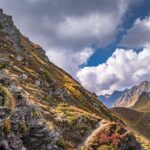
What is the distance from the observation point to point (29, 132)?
62.4 metres

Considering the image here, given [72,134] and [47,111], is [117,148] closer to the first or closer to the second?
[72,134]

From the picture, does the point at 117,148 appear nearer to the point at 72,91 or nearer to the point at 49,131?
the point at 49,131

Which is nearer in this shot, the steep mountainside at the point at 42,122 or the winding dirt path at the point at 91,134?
the steep mountainside at the point at 42,122

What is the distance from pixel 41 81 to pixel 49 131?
238 ft

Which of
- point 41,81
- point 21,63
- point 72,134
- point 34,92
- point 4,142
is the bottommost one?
point 4,142

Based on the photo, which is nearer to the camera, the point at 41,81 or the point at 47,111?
the point at 47,111

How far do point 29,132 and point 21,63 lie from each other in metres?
91.0

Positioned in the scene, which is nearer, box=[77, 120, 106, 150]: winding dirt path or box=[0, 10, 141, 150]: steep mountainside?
box=[0, 10, 141, 150]: steep mountainside

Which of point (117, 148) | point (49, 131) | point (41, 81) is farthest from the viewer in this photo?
point (41, 81)

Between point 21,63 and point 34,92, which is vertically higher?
point 21,63

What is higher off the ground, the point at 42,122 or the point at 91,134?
the point at 91,134

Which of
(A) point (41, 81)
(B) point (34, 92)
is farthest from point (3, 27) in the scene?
(B) point (34, 92)

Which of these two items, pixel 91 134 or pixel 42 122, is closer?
pixel 42 122

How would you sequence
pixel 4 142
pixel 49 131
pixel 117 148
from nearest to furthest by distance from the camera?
pixel 4 142 < pixel 49 131 < pixel 117 148
